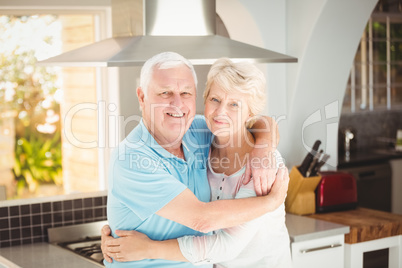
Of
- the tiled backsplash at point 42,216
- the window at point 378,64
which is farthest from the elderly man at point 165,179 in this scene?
the window at point 378,64

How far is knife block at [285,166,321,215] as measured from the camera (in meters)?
3.76

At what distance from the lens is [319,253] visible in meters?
3.39

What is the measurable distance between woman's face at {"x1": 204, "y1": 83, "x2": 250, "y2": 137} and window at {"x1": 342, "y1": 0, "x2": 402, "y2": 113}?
439 centimetres

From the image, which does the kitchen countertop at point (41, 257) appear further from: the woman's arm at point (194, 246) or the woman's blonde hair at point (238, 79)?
the woman's blonde hair at point (238, 79)

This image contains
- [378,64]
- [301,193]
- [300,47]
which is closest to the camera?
[301,193]

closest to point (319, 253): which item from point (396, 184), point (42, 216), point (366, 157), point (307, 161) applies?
point (307, 161)

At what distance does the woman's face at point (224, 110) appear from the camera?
2.09 meters

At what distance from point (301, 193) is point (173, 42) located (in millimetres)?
1910

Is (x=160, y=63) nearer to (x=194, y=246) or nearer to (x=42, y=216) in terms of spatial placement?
(x=194, y=246)

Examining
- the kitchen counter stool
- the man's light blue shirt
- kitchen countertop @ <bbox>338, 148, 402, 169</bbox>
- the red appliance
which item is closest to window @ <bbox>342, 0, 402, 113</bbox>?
kitchen countertop @ <bbox>338, 148, 402, 169</bbox>

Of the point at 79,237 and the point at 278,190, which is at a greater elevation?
the point at 278,190

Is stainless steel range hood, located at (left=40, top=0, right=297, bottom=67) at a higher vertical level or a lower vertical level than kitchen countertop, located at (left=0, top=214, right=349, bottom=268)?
higher

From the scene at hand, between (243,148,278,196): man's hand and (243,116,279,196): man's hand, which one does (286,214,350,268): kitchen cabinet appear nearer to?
(243,116,279,196): man's hand

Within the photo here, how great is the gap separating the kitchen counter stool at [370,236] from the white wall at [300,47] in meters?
A: 0.68
